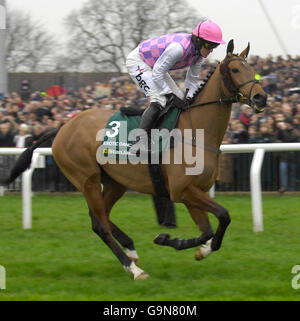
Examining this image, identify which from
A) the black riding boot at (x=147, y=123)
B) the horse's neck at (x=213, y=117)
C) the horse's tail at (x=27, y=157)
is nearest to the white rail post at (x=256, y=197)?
the horse's neck at (x=213, y=117)

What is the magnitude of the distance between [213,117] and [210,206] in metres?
0.75

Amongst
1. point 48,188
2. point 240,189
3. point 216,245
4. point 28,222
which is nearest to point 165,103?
point 216,245

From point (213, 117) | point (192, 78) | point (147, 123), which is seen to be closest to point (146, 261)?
point (147, 123)

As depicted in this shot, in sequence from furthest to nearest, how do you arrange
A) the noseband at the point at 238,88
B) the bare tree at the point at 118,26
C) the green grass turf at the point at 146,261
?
the bare tree at the point at 118,26, the noseband at the point at 238,88, the green grass turf at the point at 146,261

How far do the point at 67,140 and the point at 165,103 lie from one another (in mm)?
988

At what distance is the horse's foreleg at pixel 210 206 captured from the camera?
489 centimetres

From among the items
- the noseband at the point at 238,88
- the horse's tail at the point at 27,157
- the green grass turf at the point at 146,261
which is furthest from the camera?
the horse's tail at the point at 27,157

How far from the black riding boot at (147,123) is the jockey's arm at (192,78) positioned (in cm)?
41

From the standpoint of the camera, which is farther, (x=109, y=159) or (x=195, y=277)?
(x=109, y=159)

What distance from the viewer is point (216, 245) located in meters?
4.94

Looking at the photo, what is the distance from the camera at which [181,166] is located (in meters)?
5.08

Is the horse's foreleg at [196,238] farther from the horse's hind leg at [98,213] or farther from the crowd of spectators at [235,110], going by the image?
the crowd of spectators at [235,110]

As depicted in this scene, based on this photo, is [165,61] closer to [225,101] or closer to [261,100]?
[225,101]
